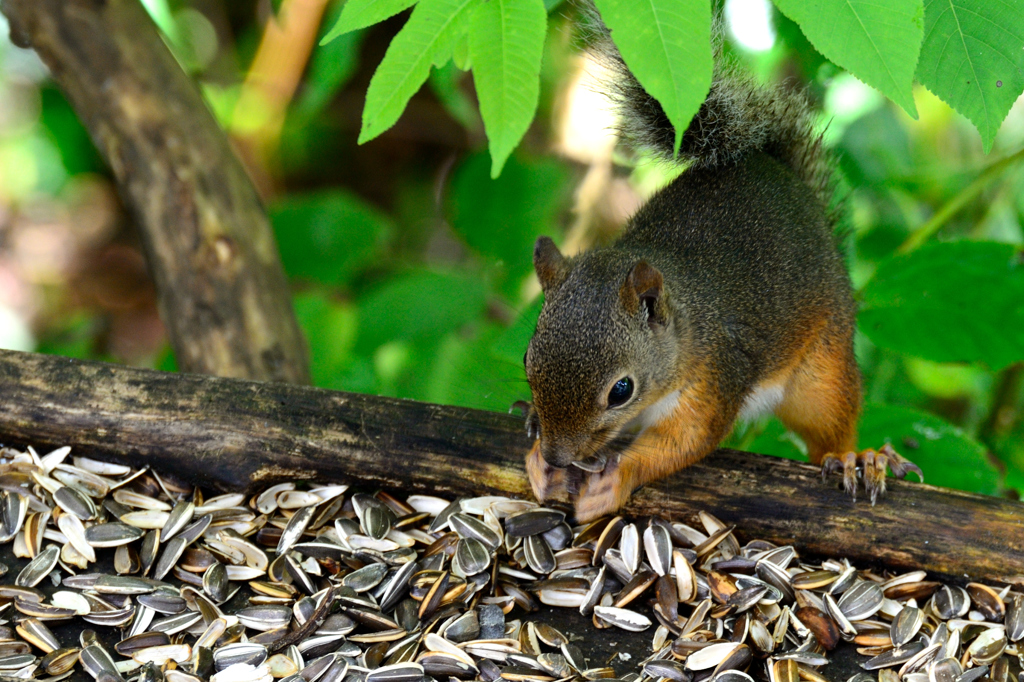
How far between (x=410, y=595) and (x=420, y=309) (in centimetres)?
105

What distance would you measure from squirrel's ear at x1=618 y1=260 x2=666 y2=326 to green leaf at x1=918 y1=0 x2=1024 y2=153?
642 millimetres

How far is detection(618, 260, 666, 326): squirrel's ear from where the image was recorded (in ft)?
5.88

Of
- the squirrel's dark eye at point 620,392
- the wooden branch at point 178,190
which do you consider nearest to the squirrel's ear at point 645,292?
the squirrel's dark eye at point 620,392

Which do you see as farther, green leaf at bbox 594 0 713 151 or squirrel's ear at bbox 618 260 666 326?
squirrel's ear at bbox 618 260 666 326

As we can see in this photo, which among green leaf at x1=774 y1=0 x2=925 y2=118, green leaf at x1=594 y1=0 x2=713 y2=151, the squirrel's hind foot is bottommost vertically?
the squirrel's hind foot

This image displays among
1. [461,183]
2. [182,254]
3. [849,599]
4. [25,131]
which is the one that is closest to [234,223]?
[182,254]

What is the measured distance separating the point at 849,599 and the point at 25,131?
4.66 meters

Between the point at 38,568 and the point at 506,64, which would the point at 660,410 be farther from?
the point at 38,568

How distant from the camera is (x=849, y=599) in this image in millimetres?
1608

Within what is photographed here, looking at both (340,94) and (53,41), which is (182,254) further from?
(340,94)

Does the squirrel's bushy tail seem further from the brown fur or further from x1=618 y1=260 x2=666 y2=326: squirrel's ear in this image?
x1=618 y1=260 x2=666 y2=326: squirrel's ear

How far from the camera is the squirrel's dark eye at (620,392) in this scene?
1.77 m

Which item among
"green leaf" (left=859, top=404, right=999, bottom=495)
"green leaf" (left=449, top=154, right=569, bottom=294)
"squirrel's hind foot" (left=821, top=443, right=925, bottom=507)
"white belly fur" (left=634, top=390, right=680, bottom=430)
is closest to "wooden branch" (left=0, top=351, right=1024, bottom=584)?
"squirrel's hind foot" (left=821, top=443, right=925, bottom=507)

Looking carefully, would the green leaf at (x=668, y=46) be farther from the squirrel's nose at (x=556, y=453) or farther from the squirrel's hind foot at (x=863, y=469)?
the squirrel's hind foot at (x=863, y=469)
